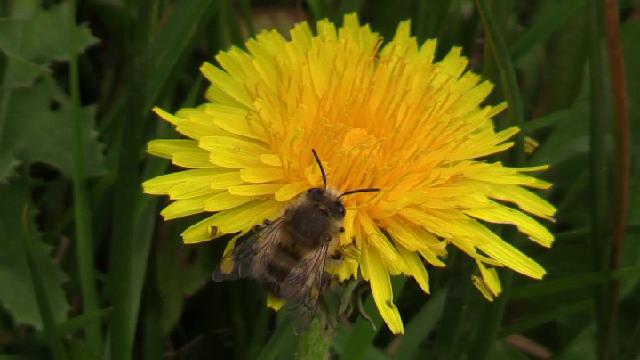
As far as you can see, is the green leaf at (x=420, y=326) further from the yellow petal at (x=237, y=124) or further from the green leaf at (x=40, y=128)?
the green leaf at (x=40, y=128)

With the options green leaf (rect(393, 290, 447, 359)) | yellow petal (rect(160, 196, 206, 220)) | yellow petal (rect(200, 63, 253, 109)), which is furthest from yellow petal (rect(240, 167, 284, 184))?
green leaf (rect(393, 290, 447, 359))

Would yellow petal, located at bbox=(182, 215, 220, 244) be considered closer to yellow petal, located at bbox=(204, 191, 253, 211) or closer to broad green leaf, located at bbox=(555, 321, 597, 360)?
yellow petal, located at bbox=(204, 191, 253, 211)

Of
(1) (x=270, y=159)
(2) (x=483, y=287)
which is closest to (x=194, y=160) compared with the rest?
(1) (x=270, y=159)

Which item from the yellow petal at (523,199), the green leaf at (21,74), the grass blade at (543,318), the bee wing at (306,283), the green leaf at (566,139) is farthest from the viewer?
the green leaf at (566,139)

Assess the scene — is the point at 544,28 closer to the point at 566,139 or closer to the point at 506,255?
the point at 566,139

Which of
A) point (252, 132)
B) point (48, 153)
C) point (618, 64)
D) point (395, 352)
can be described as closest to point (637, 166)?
point (618, 64)

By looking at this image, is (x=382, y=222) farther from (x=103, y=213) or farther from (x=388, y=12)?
(x=388, y=12)

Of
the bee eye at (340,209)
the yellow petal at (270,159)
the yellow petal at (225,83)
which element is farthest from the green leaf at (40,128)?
the bee eye at (340,209)
